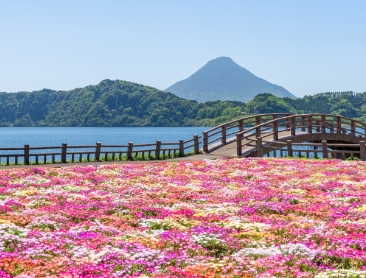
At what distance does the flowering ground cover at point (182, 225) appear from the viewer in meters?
9.76

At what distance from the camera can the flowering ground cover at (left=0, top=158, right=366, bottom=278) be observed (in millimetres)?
9758

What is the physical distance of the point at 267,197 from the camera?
59.8ft

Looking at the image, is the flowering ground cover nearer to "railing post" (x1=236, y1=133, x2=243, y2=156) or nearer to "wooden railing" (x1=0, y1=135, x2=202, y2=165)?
"wooden railing" (x1=0, y1=135, x2=202, y2=165)

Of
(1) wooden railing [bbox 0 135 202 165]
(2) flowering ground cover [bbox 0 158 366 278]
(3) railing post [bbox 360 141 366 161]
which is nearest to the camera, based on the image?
(2) flowering ground cover [bbox 0 158 366 278]

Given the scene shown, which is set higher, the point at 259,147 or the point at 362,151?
the point at 259,147

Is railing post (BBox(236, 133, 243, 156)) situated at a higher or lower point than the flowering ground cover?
higher

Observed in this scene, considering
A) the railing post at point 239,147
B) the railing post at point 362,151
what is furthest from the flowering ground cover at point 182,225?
the railing post at point 239,147

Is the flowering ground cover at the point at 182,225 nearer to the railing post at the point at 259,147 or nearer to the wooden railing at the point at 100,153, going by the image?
the wooden railing at the point at 100,153

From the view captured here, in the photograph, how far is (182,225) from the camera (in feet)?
45.0

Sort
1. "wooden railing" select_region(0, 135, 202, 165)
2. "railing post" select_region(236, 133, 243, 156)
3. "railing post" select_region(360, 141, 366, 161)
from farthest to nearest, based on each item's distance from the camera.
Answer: "railing post" select_region(236, 133, 243, 156)
"railing post" select_region(360, 141, 366, 161)
"wooden railing" select_region(0, 135, 202, 165)

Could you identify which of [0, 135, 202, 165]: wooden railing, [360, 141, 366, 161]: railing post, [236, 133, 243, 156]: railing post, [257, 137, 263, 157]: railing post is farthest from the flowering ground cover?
[236, 133, 243, 156]: railing post

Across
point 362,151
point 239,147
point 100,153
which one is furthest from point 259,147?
point 100,153

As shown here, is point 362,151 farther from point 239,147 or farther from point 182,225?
point 182,225

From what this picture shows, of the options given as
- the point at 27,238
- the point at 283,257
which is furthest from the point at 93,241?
the point at 283,257
